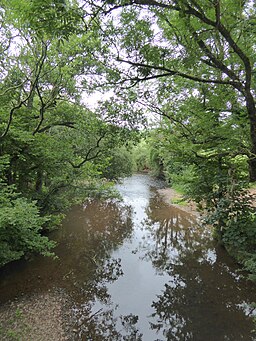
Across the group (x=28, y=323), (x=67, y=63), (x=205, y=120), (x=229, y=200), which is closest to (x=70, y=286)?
(x=28, y=323)

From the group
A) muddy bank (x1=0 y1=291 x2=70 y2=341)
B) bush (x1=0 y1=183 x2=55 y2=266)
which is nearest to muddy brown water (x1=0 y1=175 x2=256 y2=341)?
muddy bank (x1=0 y1=291 x2=70 y2=341)

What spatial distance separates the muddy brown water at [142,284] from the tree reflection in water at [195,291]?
0.02 meters

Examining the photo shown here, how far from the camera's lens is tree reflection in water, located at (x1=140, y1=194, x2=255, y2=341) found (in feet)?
20.0

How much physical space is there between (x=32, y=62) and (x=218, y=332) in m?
8.96

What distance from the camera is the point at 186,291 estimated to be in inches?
305

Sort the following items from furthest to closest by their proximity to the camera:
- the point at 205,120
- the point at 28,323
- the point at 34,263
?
the point at 34,263, the point at 205,120, the point at 28,323

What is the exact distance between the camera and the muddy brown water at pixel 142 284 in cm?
613

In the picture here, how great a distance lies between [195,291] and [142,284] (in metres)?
1.67

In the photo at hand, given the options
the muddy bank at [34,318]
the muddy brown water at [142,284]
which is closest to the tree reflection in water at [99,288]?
the muddy brown water at [142,284]

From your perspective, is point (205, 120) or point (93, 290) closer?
point (205, 120)

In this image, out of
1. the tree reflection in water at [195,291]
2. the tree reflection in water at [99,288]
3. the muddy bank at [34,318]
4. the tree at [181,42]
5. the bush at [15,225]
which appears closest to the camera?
the tree at [181,42]

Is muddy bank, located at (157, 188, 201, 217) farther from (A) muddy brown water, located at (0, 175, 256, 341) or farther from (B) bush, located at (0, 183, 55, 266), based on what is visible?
(B) bush, located at (0, 183, 55, 266)

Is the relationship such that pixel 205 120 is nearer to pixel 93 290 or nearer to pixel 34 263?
pixel 93 290

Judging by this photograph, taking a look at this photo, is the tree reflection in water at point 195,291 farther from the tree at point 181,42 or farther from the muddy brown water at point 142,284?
the tree at point 181,42
